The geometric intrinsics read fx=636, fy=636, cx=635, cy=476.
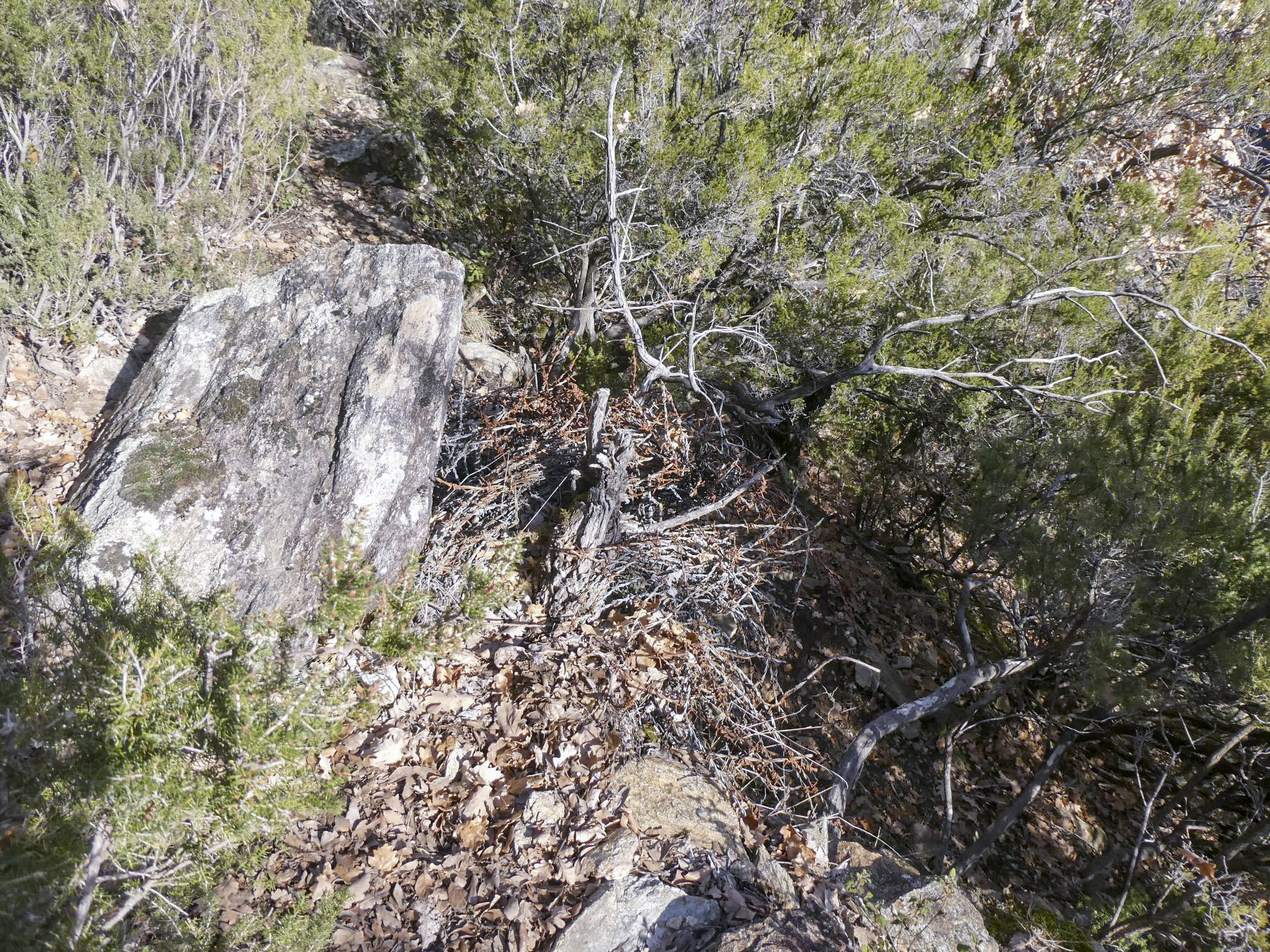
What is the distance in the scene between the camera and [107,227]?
4605mm

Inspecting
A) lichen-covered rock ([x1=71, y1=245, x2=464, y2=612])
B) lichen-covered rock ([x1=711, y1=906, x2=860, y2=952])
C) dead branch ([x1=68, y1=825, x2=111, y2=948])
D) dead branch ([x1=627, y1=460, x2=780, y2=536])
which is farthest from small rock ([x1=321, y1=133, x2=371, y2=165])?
lichen-covered rock ([x1=711, y1=906, x2=860, y2=952])

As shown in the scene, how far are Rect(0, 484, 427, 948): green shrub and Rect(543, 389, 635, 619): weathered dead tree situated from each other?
150 cm

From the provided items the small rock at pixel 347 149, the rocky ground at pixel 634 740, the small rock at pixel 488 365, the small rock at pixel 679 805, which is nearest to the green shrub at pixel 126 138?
the rocky ground at pixel 634 740

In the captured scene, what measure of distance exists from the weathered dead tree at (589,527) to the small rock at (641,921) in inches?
55.5

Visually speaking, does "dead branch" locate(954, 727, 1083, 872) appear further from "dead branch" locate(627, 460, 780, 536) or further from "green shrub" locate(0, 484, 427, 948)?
"green shrub" locate(0, 484, 427, 948)

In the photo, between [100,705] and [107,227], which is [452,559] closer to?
[100,705]

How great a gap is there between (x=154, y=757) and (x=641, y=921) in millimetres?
1904

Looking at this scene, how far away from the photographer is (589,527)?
357cm

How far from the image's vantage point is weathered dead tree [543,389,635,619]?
11.3ft

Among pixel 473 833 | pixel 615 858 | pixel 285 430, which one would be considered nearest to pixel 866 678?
pixel 615 858

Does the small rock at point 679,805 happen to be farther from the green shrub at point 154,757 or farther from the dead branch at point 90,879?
the dead branch at point 90,879

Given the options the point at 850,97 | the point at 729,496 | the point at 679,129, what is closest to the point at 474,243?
the point at 679,129

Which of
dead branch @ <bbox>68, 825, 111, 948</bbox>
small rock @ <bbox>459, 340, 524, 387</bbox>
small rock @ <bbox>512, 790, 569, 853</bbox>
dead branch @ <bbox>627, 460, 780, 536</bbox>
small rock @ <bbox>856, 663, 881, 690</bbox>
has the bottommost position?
small rock @ <bbox>856, 663, 881, 690</bbox>

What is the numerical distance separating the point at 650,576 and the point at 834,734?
1.98 metres
